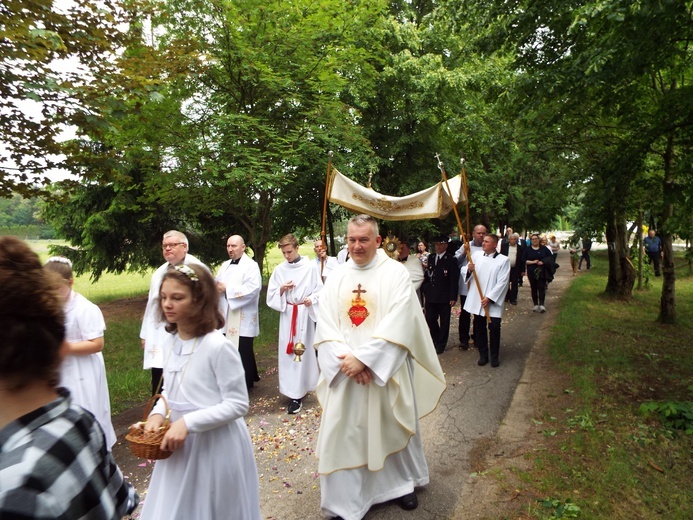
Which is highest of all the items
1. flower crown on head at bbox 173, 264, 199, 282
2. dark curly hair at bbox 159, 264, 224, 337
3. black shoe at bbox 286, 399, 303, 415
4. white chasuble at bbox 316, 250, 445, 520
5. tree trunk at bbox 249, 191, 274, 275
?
tree trunk at bbox 249, 191, 274, 275

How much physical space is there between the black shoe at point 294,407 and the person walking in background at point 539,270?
862 centimetres

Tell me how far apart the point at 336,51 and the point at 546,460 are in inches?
435

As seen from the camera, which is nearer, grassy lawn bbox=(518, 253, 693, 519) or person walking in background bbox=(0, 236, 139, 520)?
person walking in background bbox=(0, 236, 139, 520)

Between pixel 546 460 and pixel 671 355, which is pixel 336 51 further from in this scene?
pixel 546 460

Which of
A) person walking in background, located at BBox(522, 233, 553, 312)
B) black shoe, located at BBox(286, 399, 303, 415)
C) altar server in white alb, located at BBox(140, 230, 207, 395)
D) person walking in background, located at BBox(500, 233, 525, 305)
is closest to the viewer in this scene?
altar server in white alb, located at BBox(140, 230, 207, 395)

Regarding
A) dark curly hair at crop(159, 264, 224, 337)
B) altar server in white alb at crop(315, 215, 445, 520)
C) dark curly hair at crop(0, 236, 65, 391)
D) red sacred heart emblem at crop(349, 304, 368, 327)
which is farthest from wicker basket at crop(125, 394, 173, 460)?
red sacred heart emblem at crop(349, 304, 368, 327)

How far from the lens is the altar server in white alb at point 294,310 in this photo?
6262mm

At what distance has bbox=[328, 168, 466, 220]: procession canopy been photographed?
22.6ft

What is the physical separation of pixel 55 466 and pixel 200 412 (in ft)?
3.83

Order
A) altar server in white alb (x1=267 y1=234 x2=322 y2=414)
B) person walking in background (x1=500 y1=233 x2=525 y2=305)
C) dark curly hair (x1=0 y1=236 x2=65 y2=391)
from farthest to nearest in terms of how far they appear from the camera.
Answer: person walking in background (x1=500 y1=233 x2=525 y2=305) < altar server in white alb (x1=267 y1=234 x2=322 y2=414) < dark curly hair (x1=0 y1=236 x2=65 y2=391)

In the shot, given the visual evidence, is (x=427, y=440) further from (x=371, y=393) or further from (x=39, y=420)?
(x=39, y=420)

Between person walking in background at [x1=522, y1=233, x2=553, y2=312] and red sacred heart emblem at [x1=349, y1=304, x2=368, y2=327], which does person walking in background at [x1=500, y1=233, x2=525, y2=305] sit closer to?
person walking in background at [x1=522, y1=233, x2=553, y2=312]

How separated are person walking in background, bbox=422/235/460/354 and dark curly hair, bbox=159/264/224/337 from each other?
6.69 metres

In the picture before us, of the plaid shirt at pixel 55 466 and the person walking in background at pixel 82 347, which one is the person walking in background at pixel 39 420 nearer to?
the plaid shirt at pixel 55 466
